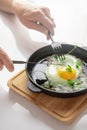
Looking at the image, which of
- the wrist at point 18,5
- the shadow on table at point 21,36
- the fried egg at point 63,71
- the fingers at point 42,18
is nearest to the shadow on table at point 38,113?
the fried egg at point 63,71

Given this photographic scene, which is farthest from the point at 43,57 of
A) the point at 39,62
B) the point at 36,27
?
the point at 36,27

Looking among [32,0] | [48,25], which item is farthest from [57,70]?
[32,0]

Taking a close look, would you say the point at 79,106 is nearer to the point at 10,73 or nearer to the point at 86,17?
the point at 10,73

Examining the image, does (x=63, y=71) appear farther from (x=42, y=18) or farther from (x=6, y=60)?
(x=42, y=18)

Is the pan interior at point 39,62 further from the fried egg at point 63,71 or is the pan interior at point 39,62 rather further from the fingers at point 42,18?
the fingers at point 42,18

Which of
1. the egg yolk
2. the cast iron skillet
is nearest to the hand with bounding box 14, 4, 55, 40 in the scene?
the cast iron skillet

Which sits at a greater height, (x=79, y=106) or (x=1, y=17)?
(x=1, y=17)
